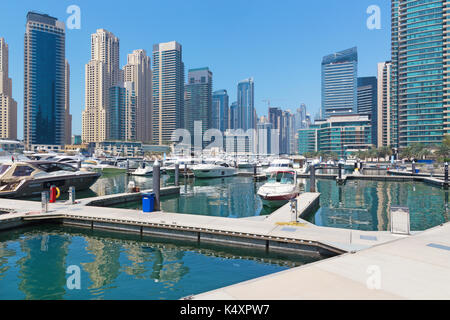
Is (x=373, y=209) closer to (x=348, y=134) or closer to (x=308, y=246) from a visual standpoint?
(x=308, y=246)

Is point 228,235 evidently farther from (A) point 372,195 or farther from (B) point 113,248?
(A) point 372,195

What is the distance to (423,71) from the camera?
140000 millimetres

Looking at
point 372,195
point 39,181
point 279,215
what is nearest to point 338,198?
point 372,195

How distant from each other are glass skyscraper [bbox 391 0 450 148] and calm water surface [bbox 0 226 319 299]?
15321 centimetres

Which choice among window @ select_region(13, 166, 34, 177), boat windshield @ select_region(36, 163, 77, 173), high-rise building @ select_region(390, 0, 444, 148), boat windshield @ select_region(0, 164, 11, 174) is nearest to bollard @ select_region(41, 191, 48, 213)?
window @ select_region(13, 166, 34, 177)

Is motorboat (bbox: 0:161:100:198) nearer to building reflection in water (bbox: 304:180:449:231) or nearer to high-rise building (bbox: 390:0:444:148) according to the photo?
building reflection in water (bbox: 304:180:449:231)

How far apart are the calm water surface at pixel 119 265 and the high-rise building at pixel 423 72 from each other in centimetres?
15312

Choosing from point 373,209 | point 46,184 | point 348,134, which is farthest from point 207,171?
point 348,134

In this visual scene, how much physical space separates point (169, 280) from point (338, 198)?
25.8 m

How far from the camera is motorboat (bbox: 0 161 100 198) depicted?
2798 cm

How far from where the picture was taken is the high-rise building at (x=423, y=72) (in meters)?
135

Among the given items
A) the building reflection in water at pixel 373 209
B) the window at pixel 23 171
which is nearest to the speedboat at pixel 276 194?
the building reflection in water at pixel 373 209
